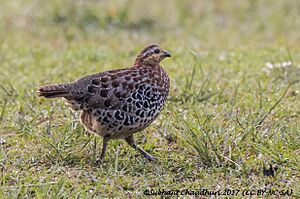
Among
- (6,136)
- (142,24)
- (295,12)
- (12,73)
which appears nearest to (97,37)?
(142,24)

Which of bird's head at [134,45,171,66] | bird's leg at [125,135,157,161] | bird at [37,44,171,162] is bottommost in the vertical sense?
bird's leg at [125,135,157,161]

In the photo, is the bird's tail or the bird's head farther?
the bird's head

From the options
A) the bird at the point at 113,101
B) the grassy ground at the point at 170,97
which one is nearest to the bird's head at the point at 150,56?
the bird at the point at 113,101

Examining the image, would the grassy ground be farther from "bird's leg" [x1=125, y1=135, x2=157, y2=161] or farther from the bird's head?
the bird's head

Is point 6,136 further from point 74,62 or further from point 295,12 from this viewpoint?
point 295,12

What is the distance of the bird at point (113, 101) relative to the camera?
618cm

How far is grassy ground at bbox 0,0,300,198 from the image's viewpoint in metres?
5.90

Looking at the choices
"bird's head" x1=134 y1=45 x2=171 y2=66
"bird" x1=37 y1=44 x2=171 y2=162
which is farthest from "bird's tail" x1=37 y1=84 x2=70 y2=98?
"bird's head" x1=134 y1=45 x2=171 y2=66

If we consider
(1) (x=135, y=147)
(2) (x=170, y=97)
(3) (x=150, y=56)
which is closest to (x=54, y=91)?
(1) (x=135, y=147)

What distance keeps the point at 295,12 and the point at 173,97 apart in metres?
5.52

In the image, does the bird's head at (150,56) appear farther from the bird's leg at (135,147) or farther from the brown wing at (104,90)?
the bird's leg at (135,147)

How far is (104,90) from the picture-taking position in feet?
20.5

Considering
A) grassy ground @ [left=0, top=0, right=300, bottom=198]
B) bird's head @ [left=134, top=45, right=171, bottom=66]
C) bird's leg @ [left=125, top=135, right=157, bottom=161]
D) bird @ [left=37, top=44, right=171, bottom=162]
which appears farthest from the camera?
bird's head @ [left=134, top=45, right=171, bottom=66]

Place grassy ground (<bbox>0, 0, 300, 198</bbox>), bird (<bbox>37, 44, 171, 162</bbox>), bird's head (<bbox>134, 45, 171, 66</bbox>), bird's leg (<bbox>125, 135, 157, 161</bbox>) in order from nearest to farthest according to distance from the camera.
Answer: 1. grassy ground (<bbox>0, 0, 300, 198</bbox>)
2. bird (<bbox>37, 44, 171, 162</bbox>)
3. bird's leg (<bbox>125, 135, 157, 161</bbox>)
4. bird's head (<bbox>134, 45, 171, 66</bbox>)
